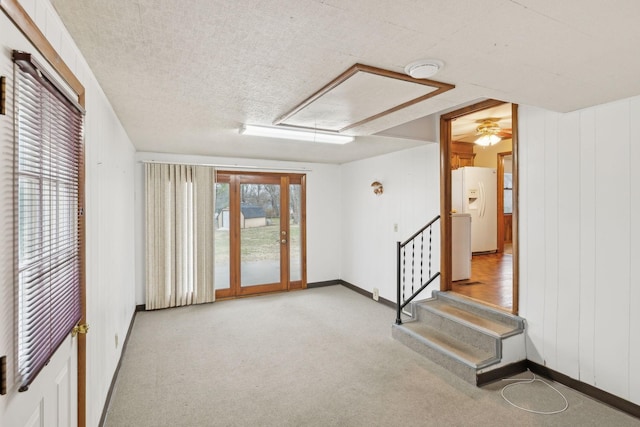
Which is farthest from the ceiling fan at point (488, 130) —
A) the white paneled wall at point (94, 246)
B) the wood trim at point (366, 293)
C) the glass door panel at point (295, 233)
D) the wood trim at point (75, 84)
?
the wood trim at point (75, 84)

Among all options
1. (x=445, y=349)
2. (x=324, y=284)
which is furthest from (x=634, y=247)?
(x=324, y=284)

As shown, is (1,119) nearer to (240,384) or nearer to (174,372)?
(240,384)

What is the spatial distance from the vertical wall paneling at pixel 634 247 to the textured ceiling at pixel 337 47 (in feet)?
0.85

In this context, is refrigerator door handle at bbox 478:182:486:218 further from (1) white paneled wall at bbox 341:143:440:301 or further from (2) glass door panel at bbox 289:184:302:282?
(2) glass door panel at bbox 289:184:302:282

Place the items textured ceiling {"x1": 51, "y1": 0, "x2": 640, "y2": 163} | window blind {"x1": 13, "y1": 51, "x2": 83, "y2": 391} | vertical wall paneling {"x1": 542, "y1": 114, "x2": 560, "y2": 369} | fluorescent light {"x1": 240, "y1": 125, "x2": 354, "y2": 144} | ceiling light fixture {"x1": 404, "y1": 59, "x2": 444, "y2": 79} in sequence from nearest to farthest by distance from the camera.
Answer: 1. window blind {"x1": 13, "y1": 51, "x2": 83, "y2": 391}
2. textured ceiling {"x1": 51, "y1": 0, "x2": 640, "y2": 163}
3. ceiling light fixture {"x1": 404, "y1": 59, "x2": 444, "y2": 79}
4. vertical wall paneling {"x1": 542, "y1": 114, "x2": 560, "y2": 369}
5. fluorescent light {"x1": 240, "y1": 125, "x2": 354, "y2": 144}

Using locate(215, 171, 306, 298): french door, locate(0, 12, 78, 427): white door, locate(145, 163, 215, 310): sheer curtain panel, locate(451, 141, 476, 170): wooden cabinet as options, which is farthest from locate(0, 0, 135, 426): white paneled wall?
locate(451, 141, 476, 170): wooden cabinet

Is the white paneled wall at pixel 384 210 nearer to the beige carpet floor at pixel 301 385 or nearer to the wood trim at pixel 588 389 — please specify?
the beige carpet floor at pixel 301 385

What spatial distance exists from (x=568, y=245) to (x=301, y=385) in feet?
8.58

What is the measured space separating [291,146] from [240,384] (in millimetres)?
2873

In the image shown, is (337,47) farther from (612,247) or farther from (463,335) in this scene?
(463,335)

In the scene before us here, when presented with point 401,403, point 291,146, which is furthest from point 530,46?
point 291,146

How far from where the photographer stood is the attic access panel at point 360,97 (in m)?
1.99

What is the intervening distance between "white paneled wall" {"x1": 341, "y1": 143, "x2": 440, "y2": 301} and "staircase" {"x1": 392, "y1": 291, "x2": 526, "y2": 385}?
0.57 meters

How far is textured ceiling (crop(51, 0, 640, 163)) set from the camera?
131cm
